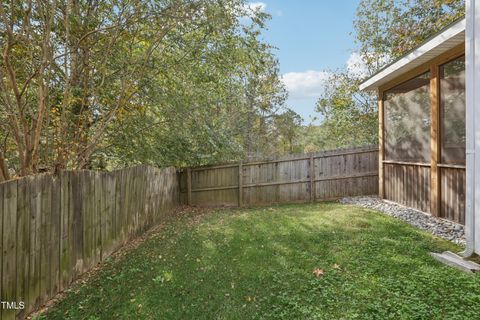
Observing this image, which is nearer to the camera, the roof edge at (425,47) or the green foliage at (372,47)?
the roof edge at (425,47)

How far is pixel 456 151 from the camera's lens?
177 inches

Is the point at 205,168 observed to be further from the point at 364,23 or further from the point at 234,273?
the point at 364,23

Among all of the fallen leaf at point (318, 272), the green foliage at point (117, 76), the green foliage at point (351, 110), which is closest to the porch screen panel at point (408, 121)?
the green foliage at point (117, 76)

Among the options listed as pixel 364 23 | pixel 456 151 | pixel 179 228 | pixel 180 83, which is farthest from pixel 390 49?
pixel 179 228

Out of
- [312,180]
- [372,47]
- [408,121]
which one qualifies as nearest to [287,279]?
[408,121]

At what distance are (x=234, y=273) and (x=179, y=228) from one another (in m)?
2.70

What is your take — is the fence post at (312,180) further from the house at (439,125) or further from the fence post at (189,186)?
the fence post at (189,186)

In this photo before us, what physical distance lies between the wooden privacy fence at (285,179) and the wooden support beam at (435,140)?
2.94 meters

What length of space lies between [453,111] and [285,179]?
15.2ft

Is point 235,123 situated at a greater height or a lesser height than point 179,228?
greater

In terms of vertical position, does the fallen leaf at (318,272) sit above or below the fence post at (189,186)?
below

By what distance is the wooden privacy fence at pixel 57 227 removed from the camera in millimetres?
2402

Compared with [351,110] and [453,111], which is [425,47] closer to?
[453,111]

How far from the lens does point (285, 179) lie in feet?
Result: 27.6
